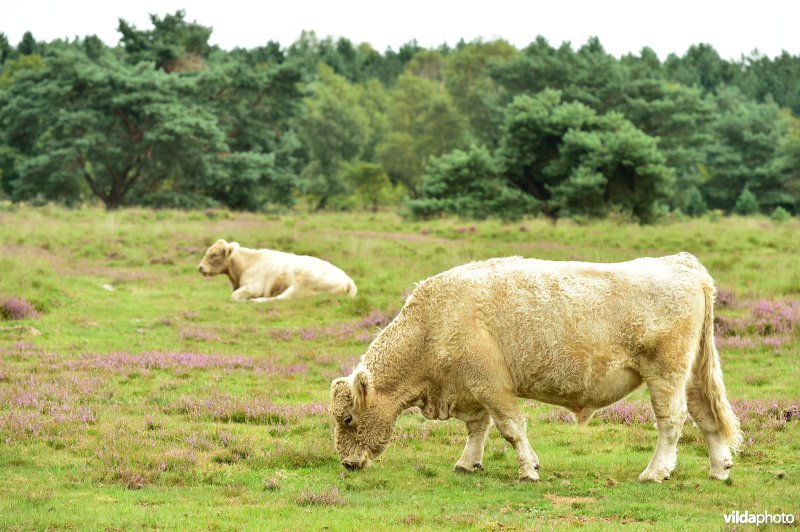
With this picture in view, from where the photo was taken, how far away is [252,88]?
6838 cm

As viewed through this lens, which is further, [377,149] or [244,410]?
[377,149]

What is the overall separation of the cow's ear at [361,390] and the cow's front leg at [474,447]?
121 centimetres

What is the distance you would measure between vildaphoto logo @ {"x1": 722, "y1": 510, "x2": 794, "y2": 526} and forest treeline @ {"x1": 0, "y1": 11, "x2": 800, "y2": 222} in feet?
132

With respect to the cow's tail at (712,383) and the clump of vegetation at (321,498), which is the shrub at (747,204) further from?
the clump of vegetation at (321,498)

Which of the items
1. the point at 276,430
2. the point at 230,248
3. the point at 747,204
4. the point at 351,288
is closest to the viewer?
the point at 276,430

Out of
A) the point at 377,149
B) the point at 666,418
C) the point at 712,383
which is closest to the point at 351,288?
the point at 712,383

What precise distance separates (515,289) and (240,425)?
13.5ft

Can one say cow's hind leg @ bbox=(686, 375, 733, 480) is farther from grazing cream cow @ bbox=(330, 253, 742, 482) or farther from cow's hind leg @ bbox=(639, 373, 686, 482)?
cow's hind leg @ bbox=(639, 373, 686, 482)

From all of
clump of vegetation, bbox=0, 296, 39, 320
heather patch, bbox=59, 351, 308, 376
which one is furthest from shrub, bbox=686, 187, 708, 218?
heather patch, bbox=59, 351, 308, 376

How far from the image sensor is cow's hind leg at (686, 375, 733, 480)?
934cm

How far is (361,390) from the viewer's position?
968 centimetres

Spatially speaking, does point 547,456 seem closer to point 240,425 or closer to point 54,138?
point 240,425

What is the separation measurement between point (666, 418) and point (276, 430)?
4.77 metres

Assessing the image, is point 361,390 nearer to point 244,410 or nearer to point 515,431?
point 515,431
